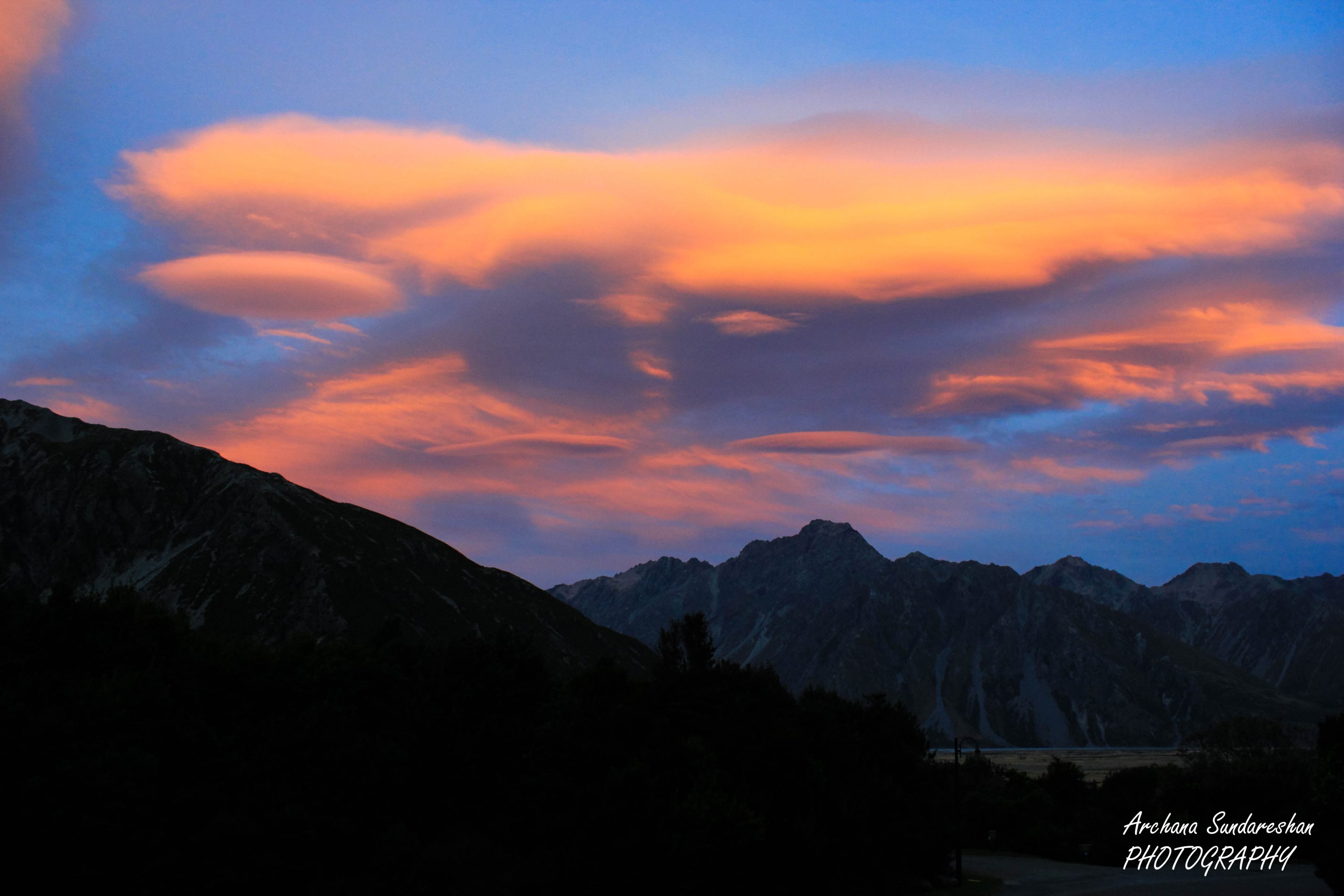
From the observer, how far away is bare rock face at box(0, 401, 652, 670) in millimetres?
164875

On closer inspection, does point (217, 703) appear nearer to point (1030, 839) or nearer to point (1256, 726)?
point (1030, 839)

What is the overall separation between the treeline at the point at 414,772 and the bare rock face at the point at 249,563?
115 metres

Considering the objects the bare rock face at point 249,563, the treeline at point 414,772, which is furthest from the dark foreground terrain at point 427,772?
the bare rock face at point 249,563

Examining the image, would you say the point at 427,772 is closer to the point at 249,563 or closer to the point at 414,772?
the point at 414,772

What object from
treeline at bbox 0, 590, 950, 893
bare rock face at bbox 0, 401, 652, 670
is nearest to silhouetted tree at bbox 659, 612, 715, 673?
treeline at bbox 0, 590, 950, 893

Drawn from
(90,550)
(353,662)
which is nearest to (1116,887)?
(353,662)

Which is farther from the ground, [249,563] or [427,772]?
[249,563]

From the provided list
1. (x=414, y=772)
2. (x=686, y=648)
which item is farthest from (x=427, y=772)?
(x=686, y=648)

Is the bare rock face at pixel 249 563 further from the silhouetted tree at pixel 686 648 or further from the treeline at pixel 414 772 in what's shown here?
the treeline at pixel 414 772

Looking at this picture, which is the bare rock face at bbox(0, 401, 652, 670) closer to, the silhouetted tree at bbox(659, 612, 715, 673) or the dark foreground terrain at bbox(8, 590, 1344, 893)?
the silhouetted tree at bbox(659, 612, 715, 673)

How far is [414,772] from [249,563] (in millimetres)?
148192

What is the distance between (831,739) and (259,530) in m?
158

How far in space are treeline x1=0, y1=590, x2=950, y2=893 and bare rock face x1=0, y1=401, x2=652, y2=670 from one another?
11454cm

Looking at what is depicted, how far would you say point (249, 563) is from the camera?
17450 centimetres
